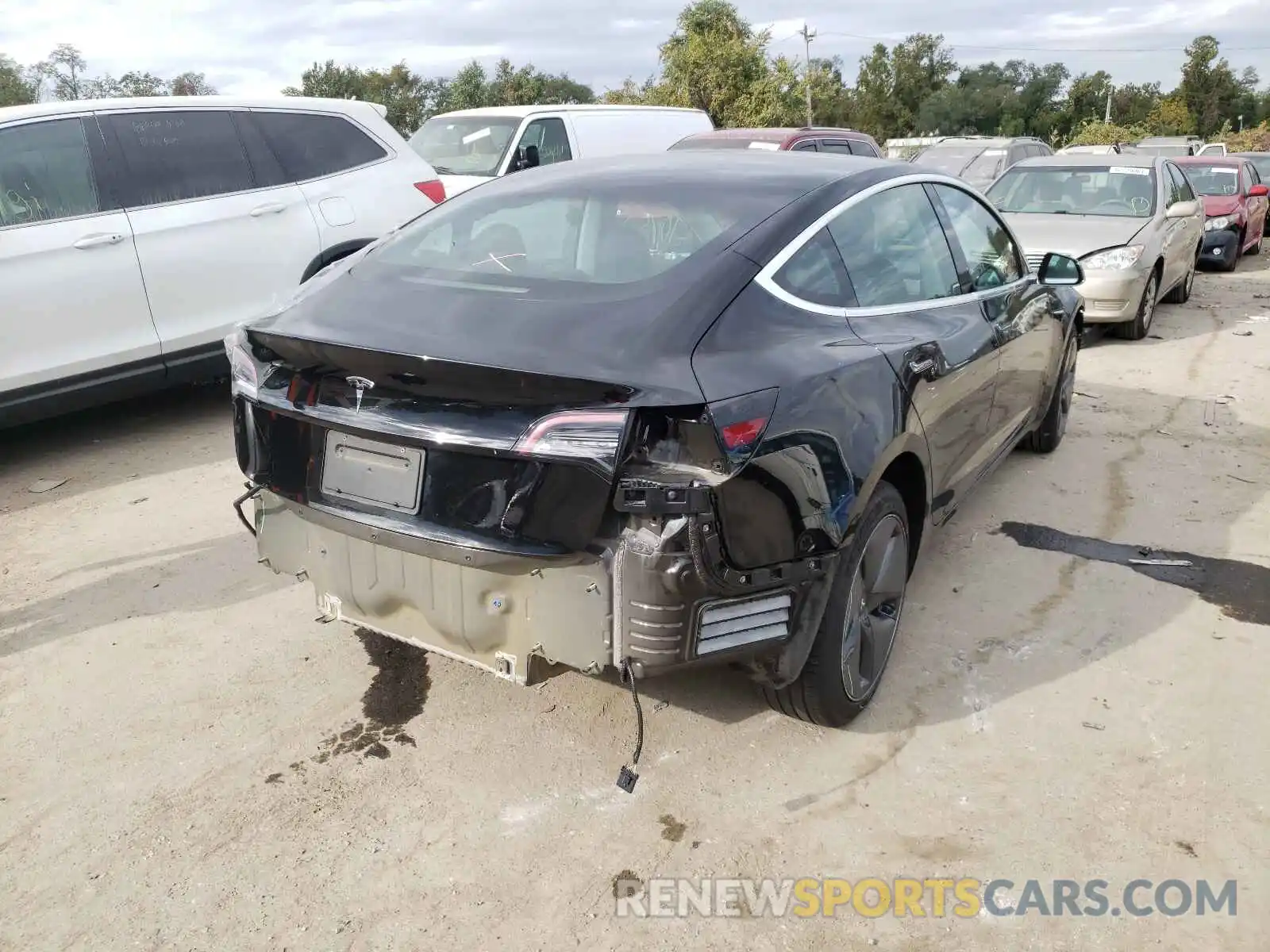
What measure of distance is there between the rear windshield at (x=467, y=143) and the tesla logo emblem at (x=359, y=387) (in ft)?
25.6

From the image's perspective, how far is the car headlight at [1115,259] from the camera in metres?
8.51

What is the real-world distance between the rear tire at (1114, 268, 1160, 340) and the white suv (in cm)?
632

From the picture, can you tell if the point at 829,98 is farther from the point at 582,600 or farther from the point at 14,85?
the point at 582,600

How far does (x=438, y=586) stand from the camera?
264 cm

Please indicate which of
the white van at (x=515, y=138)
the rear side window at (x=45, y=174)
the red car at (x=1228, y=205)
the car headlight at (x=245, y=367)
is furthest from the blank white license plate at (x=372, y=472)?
the red car at (x=1228, y=205)

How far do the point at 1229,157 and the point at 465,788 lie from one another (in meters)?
17.3

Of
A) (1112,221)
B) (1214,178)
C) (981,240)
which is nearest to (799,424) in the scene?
(981,240)

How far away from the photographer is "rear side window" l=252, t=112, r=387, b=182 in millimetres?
6301

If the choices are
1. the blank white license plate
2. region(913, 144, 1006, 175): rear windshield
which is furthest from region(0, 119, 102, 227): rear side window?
region(913, 144, 1006, 175): rear windshield

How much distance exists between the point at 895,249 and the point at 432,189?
4.41 meters

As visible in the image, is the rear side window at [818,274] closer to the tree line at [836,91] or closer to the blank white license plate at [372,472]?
the blank white license plate at [372,472]

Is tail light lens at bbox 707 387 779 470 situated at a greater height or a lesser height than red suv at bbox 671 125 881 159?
lesser

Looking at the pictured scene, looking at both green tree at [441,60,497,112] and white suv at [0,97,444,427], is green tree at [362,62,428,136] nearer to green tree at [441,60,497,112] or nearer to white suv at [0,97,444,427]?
green tree at [441,60,497,112]

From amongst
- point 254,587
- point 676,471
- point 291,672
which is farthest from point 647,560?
point 254,587
